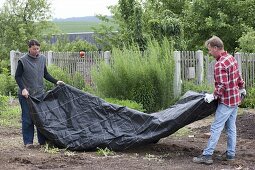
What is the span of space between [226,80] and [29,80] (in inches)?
124

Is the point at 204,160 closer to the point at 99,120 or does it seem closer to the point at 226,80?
the point at 226,80

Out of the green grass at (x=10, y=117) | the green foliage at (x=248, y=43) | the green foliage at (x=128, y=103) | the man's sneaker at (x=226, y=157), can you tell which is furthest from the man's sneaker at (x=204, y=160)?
the green foliage at (x=248, y=43)

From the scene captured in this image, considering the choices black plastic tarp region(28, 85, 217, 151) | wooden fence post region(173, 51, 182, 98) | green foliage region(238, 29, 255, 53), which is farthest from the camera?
green foliage region(238, 29, 255, 53)

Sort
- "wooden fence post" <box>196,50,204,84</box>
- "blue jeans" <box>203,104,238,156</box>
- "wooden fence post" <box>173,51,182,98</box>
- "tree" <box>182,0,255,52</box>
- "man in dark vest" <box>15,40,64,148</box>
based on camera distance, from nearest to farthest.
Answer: "blue jeans" <box>203,104,238,156</box> → "man in dark vest" <box>15,40,64,148</box> → "wooden fence post" <box>173,51,182,98</box> → "wooden fence post" <box>196,50,204,84</box> → "tree" <box>182,0,255,52</box>

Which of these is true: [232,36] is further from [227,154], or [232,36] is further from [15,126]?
[227,154]

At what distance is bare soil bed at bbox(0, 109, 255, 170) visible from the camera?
6.94 meters

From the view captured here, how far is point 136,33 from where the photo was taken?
17141 millimetres

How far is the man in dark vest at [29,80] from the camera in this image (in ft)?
26.9

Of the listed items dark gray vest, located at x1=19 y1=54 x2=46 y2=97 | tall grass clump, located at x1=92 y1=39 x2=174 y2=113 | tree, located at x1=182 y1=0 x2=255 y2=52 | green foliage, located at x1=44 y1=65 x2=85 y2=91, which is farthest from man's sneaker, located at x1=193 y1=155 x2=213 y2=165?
tree, located at x1=182 y1=0 x2=255 y2=52

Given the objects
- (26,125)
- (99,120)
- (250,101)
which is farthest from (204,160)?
(250,101)

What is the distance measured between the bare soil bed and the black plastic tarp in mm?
235

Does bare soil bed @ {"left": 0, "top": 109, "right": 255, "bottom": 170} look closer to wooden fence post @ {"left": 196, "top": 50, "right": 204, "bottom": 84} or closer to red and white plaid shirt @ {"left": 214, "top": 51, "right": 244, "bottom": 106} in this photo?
red and white plaid shirt @ {"left": 214, "top": 51, "right": 244, "bottom": 106}

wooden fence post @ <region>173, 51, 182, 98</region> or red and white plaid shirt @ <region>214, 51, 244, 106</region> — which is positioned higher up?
red and white plaid shirt @ <region>214, 51, 244, 106</region>

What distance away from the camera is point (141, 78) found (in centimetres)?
1279
